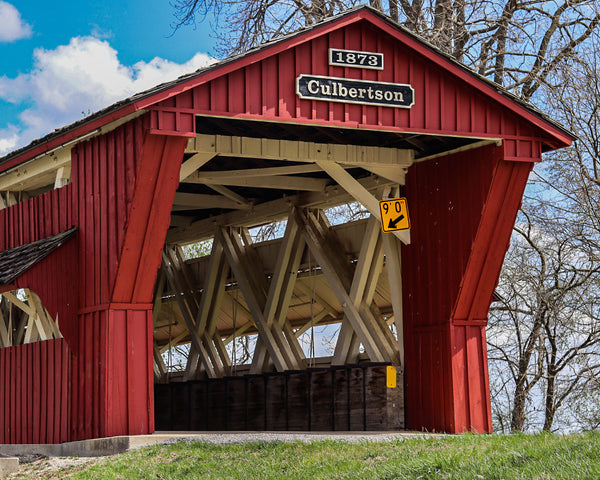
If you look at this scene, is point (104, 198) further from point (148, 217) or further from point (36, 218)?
point (36, 218)

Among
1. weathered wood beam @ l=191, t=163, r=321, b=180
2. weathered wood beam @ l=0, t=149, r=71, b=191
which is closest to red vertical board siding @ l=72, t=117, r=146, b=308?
weathered wood beam @ l=0, t=149, r=71, b=191

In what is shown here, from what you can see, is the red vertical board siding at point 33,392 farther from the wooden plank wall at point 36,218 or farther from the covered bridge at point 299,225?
the wooden plank wall at point 36,218

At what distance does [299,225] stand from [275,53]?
5.45 m

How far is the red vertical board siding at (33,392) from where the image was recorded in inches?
575

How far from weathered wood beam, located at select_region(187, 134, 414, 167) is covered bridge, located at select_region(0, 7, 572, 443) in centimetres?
3

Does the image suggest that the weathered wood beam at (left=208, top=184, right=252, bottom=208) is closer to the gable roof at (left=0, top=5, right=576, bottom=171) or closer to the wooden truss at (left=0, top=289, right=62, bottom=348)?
the gable roof at (left=0, top=5, right=576, bottom=171)

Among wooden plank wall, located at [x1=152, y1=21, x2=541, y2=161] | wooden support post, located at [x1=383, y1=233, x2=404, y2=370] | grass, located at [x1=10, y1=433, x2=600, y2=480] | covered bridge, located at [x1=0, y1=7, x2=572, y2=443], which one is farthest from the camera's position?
wooden support post, located at [x1=383, y1=233, x2=404, y2=370]

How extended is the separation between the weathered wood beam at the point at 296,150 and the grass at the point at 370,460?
4.46m

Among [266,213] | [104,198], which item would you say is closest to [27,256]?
[104,198]

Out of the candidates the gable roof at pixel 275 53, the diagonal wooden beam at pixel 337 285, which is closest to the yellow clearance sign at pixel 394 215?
the diagonal wooden beam at pixel 337 285

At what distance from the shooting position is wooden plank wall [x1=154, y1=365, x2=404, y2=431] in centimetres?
1600

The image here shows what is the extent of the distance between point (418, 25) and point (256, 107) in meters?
12.9

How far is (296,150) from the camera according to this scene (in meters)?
15.4

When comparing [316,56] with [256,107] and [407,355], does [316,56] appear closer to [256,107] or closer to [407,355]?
[256,107]
